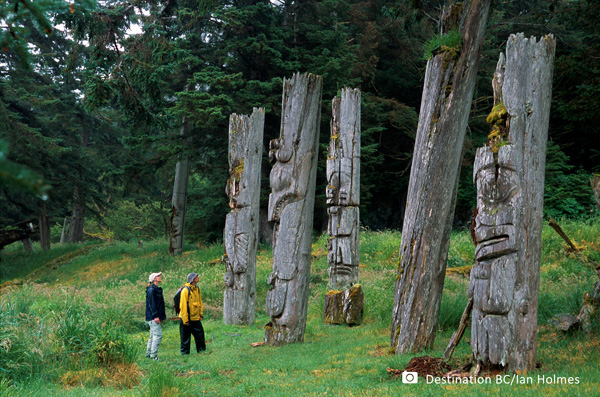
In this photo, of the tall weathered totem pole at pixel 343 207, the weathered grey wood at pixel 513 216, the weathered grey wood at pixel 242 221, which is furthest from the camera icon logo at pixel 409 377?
the weathered grey wood at pixel 242 221

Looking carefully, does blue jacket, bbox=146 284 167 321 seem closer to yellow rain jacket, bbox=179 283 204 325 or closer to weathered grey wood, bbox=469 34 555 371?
yellow rain jacket, bbox=179 283 204 325

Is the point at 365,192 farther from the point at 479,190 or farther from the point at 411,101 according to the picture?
the point at 479,190

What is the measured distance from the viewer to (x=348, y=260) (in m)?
11.4

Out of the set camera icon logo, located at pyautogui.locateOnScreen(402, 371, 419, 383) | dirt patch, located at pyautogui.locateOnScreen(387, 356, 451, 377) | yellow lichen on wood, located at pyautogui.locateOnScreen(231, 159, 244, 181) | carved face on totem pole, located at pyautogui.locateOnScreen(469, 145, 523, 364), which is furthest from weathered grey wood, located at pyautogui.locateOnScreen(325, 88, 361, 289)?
carved face on totem pole, located at pyautogui.locateOnScreen(469, 145, 523, 364)

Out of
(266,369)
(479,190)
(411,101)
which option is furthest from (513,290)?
(411,101)

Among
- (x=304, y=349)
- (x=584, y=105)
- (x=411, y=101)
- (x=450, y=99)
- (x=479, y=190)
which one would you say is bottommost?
(x=304, y=349)

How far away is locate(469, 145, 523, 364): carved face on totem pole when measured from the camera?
5.38m

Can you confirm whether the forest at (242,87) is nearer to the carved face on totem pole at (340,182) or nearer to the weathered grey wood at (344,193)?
the weathered grey wood at (344,193)

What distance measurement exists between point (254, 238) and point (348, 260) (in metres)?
2.30

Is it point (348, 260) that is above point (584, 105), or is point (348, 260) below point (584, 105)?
below

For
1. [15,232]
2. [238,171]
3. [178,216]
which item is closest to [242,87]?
[178,216]

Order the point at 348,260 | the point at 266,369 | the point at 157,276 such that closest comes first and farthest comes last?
the point at 266,369 → the point at 157,276 → the point at 348,260

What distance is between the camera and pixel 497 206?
564 centimetres

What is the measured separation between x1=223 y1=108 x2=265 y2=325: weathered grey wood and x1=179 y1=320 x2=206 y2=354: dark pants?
2.44m
